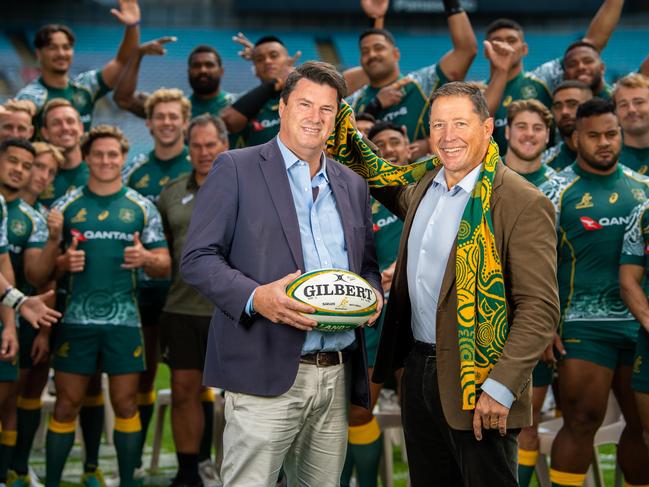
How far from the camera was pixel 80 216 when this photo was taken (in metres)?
5.90

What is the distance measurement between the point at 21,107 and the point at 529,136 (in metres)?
3.74

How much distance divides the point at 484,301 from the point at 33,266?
11.4 ft

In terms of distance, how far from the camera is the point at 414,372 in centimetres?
358

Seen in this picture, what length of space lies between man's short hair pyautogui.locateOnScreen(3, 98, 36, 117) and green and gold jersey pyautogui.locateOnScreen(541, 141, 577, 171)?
3.84 meters

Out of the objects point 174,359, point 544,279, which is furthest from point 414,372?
point 174,359

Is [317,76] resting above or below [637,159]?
above

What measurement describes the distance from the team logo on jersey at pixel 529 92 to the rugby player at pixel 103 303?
10.1 feet

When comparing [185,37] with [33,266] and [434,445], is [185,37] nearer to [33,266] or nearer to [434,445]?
[33,266]

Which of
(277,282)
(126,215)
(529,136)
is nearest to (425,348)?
(277,282)

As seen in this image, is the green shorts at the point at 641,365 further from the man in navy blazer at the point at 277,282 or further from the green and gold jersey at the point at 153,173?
the green and gold jersey at the point at 153,173

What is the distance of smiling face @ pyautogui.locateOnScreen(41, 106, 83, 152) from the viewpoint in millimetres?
6785

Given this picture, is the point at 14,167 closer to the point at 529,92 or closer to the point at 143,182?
the point at 143,182

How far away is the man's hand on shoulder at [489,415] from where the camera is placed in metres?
3.26

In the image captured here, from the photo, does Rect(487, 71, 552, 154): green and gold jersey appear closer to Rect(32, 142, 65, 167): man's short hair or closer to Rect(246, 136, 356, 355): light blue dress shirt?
Rect(32, 142, 65, 167): man's short hair
